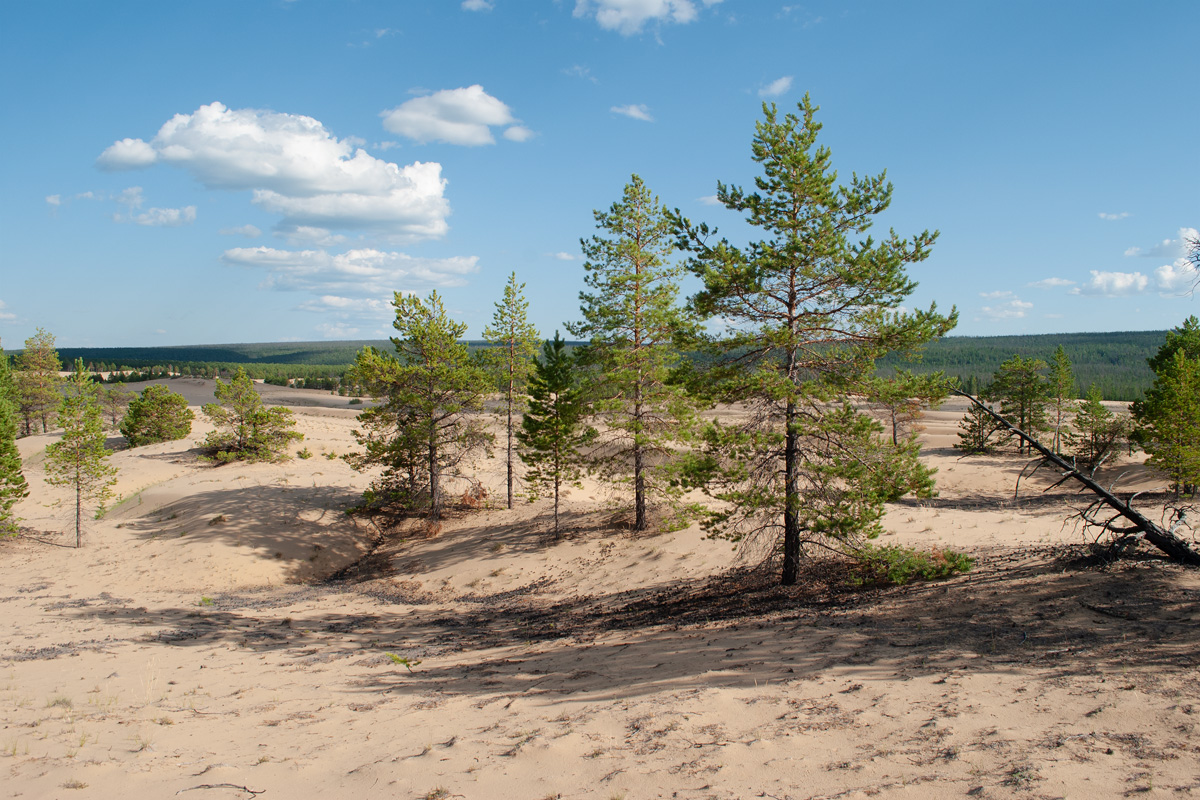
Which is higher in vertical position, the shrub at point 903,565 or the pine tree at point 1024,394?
the pine tree at point 1024,394

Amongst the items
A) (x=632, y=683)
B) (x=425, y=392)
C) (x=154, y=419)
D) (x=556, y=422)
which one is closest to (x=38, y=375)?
(x=154, y=419)

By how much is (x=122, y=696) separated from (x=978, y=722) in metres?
11.7

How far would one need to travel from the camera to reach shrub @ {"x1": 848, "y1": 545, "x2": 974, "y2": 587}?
11.5m

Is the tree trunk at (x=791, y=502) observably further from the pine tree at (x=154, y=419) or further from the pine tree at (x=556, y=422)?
the pine tree at (x=154, y=419)

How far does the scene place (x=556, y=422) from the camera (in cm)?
2172

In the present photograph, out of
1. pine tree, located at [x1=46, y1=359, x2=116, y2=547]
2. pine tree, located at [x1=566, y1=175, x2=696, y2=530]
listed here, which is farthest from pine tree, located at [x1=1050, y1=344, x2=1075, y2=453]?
pine tree, located at [x1=46, y1=359, x2=116, y2=547]

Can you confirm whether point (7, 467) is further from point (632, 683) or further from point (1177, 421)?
point (1177, 421)

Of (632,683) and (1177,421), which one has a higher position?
(1177,421)

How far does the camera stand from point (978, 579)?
1137 cm

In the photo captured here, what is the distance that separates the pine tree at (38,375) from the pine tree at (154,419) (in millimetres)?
13285

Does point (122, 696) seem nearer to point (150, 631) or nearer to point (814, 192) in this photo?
point (150, 631)

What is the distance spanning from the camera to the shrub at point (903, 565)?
11.5 m

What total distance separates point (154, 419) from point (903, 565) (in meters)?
48.7

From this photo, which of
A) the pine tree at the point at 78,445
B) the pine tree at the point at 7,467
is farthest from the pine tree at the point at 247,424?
the pine tree at the point at 78,445
